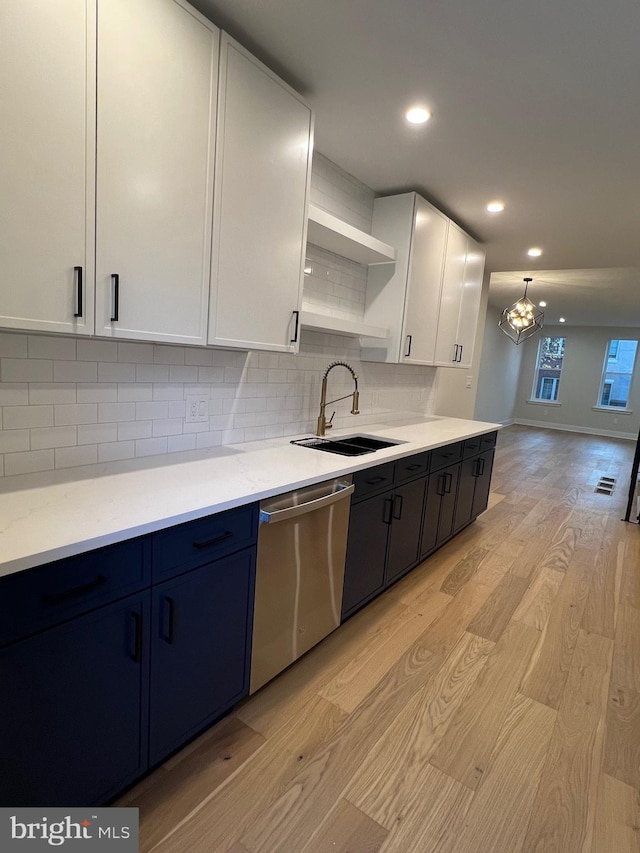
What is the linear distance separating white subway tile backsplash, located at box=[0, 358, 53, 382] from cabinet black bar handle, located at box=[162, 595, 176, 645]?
88cm

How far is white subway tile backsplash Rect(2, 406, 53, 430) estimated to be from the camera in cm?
145

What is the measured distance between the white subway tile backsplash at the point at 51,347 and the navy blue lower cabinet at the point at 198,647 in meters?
0.90

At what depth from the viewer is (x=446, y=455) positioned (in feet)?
10.1

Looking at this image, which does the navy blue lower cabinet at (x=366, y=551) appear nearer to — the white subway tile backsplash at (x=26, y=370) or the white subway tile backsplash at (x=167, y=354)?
the white subway tile backsplash at (x=167, y=354)

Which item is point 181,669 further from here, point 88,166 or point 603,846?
point 88,166

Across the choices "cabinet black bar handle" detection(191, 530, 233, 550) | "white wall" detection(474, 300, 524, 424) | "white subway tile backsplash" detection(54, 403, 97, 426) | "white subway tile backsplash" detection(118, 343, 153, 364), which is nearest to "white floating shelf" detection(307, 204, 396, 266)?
"white subway tile backsplash" detection(118, 343, 153, 364)

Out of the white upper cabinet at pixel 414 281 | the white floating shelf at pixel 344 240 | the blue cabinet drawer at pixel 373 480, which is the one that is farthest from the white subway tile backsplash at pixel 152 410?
the white upper cabinet at pixel 414 281

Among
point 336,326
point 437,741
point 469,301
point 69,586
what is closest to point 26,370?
point 69,586

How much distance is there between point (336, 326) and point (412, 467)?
0.95 metres

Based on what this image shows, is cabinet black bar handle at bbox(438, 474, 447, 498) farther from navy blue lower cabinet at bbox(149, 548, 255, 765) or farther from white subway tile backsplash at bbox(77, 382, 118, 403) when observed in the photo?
white subway tile backsplash at bbox(77, 382, 118, 403)

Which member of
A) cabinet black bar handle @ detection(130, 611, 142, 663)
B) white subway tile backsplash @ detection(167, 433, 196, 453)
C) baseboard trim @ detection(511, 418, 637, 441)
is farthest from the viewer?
baseboard trim @ detection(511, 418, 637, 441)

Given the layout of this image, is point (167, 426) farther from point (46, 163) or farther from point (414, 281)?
point (414, 281)

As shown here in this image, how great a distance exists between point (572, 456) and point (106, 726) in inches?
330

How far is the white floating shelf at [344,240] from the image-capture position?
228 centimetres
